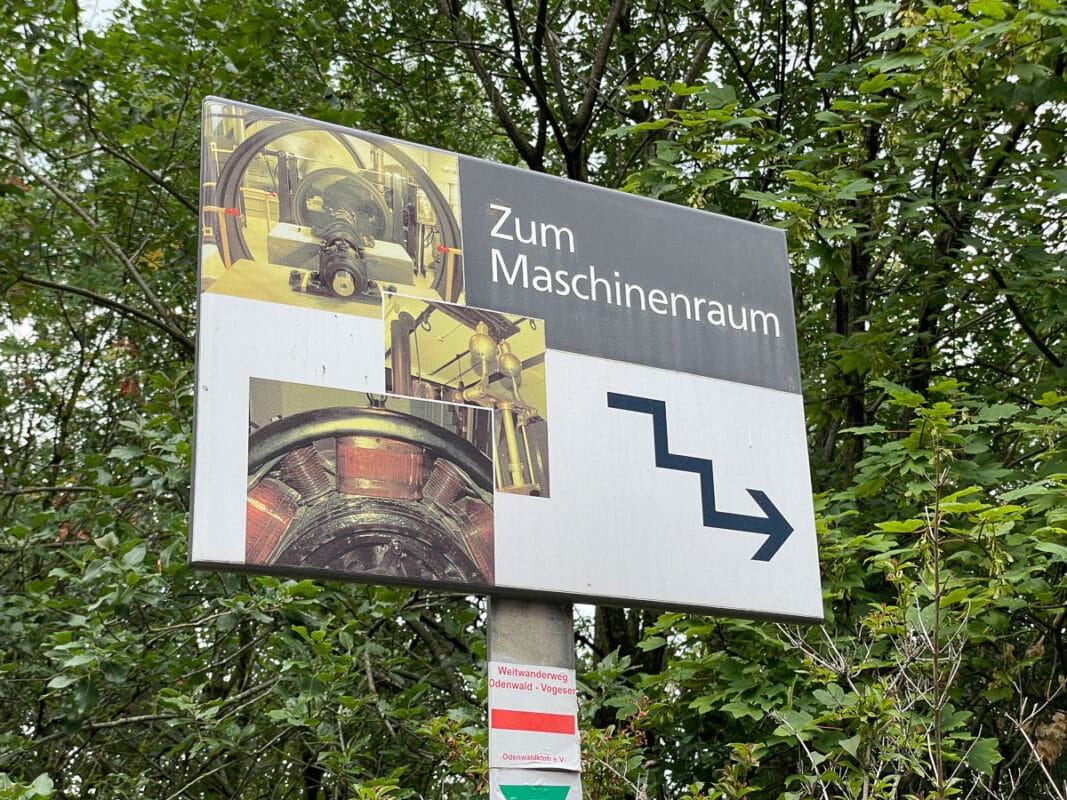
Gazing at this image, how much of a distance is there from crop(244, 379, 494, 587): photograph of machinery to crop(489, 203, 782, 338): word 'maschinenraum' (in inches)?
20.2

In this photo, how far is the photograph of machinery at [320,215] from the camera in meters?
3.74

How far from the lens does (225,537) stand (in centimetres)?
333

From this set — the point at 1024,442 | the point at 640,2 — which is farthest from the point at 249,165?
the point at 640,2

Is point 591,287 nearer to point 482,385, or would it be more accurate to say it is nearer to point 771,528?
point 482,385

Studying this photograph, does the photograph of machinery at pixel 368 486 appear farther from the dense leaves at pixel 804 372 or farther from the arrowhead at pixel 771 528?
the dense leaves at pixel 804 372

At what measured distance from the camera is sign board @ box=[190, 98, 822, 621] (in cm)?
355

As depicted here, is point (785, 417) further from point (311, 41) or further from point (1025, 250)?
point (311, 41)

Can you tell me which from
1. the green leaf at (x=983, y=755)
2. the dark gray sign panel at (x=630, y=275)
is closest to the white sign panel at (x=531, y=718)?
the dark gray sign panel at (x=630, y=275)

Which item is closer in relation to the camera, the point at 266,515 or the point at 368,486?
the point at 266,515

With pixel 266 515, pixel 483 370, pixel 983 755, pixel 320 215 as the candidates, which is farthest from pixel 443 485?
pixel 983 755

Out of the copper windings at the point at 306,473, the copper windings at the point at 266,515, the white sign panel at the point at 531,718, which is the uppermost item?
the copper windings at the point at 306,473

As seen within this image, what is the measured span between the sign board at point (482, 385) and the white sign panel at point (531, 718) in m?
0.22

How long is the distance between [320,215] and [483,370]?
2.05 feet

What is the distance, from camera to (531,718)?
3596 mm
